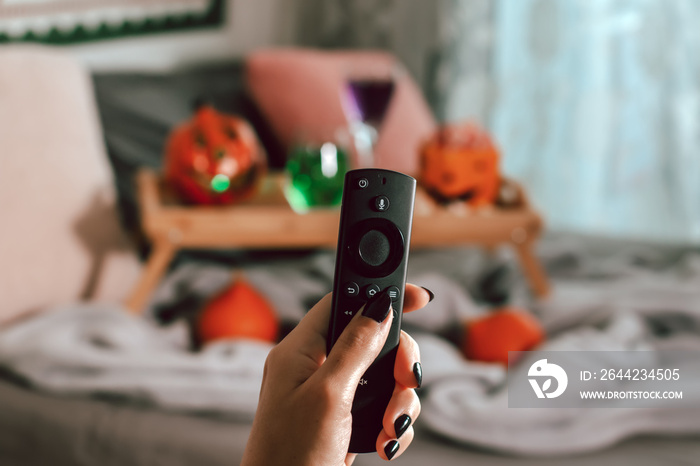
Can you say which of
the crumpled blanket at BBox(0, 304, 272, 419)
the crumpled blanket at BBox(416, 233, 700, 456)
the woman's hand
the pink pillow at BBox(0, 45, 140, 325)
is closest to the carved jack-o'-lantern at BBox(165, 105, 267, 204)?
the pink pillow at BBox(0, 45, 140, 325)

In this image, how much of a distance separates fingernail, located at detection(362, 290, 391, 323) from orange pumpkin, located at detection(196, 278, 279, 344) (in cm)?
57

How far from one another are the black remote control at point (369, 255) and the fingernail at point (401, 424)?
0.01 meters

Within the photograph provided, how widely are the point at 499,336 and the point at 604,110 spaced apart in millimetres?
1422

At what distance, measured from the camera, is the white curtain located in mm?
1947

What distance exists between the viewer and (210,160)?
103 centimetres

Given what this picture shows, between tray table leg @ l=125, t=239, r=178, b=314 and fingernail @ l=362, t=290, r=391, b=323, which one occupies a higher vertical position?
fingernail @ l=362, t=290, r=391, b=323

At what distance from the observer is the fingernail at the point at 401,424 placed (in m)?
0.33

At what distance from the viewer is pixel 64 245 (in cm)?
100

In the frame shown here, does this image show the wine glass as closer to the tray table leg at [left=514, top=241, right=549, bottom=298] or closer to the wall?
the tray table leg at [left=514, top=241, right=549, bottom=298]

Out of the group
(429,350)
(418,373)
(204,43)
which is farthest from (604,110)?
(418,373)

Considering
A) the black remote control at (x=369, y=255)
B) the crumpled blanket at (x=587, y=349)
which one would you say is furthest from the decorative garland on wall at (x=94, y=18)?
the black remote control at (x=369, y=255)

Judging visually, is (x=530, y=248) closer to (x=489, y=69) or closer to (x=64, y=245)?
(x=64, y=245)

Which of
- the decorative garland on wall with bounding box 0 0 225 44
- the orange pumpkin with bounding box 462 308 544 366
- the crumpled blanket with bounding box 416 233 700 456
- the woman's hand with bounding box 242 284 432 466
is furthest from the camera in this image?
the decorative garland on wall with bounding box 0 0 225 44

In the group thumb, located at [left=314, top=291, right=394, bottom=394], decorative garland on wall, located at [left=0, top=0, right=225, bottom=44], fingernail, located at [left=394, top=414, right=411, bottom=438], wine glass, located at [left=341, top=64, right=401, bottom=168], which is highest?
decorative garland on wall, located at [left=0, top=0, right=225, bottom=44]
